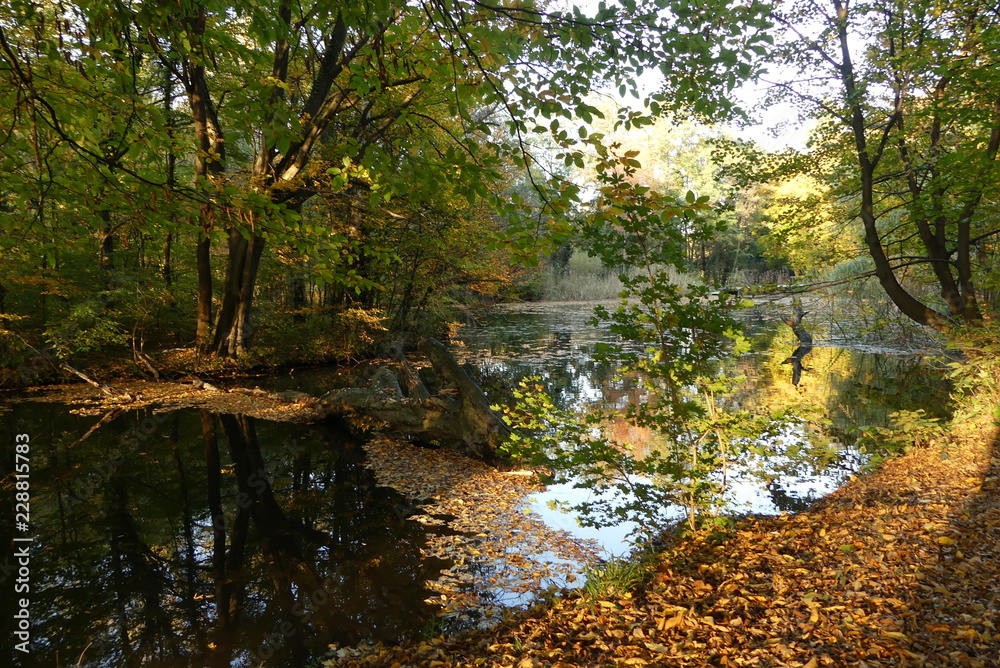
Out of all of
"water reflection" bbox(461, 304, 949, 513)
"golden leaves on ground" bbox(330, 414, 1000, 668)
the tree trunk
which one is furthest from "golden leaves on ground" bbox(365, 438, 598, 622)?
the tree trunk

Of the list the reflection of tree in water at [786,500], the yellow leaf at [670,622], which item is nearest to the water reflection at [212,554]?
the yellow leaf at [670,622]

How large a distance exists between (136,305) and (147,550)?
8.31 meters

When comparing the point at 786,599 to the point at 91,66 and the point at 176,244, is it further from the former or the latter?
the point at 176,244

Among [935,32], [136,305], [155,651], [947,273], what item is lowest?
[155,651]

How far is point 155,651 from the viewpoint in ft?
10.7

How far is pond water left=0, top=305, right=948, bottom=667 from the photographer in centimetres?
347

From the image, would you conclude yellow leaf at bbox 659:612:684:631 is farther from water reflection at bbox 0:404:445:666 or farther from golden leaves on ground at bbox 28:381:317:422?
golden leaves on ground at bbox 28:381:317:422

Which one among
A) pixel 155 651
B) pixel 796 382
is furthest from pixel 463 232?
pixel 155 651

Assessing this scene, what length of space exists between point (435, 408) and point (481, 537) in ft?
9.81

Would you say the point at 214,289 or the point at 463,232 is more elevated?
the point at 463,232

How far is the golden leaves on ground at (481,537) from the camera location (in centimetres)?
394

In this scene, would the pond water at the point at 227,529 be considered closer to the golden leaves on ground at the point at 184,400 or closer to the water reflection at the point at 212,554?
the water reflection at the point at 212,554

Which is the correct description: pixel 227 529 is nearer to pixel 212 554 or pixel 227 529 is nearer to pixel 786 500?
pixel 212 554

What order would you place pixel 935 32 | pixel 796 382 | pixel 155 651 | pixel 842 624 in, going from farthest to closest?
pixel 796 382 < pixel 935 32 < pixel 155 651 < pixel 842 624
